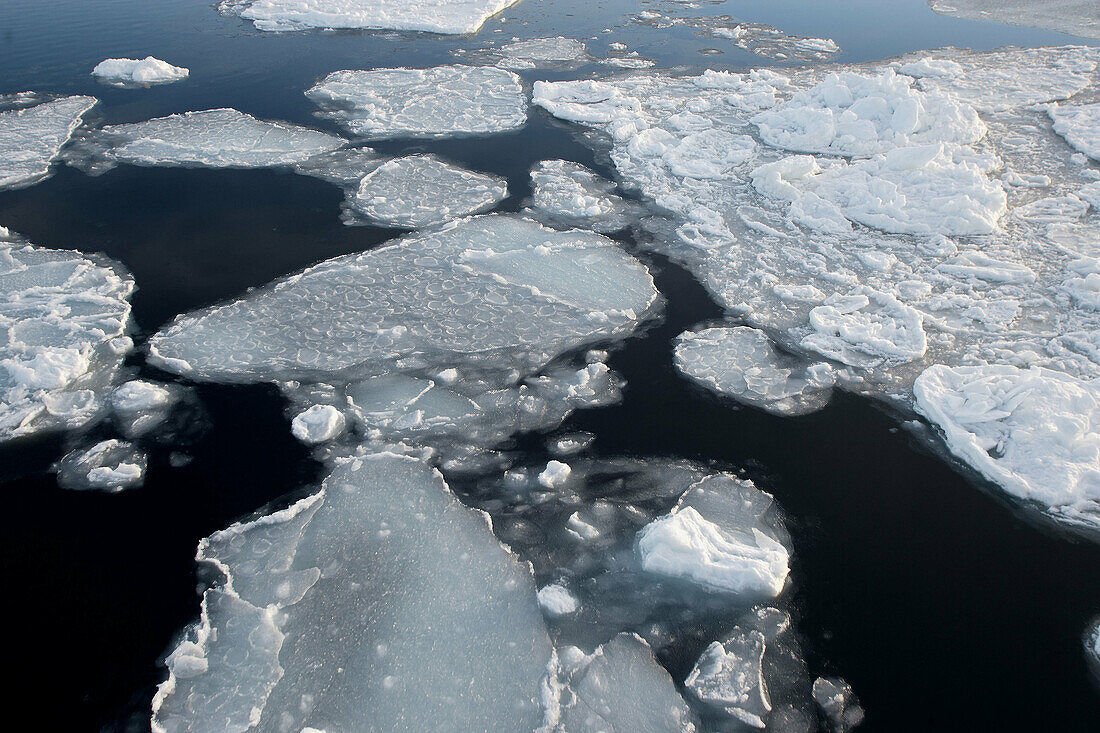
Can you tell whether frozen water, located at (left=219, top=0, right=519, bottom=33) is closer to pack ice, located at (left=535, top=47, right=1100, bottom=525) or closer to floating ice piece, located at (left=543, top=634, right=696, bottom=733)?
pack ice, located at (left=535, top=47, right=1100, bottom=525)

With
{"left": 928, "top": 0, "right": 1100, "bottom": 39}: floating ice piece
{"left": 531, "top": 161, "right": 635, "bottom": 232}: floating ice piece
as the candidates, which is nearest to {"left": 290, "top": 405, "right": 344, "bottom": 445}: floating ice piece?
{"left": 531, "top": 161, "right": 635, "bottom": 232}: floating ice piece

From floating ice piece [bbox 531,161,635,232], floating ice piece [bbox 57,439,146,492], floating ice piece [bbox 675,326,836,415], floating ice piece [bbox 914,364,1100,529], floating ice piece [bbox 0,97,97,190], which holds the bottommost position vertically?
floating ice piece [bbox 0,97,97,190]

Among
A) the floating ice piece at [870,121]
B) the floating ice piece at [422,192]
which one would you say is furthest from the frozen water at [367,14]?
the floating ice piece at [870,121]

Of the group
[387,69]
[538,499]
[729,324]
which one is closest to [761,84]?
[387,69]

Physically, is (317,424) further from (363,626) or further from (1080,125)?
(1080,125)

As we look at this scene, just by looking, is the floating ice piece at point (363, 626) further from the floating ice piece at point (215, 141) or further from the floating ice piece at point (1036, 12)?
the floating ice piece at point (1036, 12)
